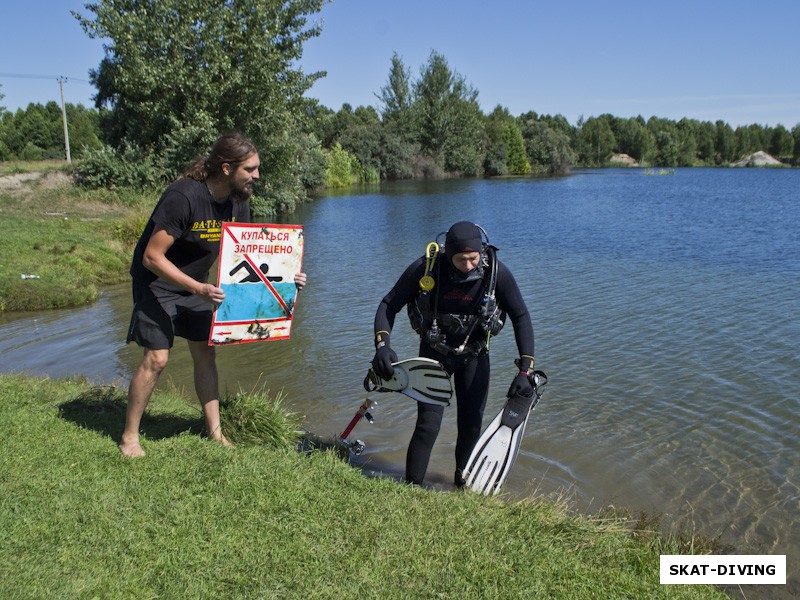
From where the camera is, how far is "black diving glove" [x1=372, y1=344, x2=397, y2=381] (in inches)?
188

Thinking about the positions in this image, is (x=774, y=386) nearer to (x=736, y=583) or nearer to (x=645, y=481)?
(x=645, y=481)

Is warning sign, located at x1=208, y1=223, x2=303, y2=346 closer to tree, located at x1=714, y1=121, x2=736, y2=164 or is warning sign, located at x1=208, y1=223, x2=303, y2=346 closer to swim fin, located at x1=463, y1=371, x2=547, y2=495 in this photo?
swim fin, located at x1=463, y1=371, x2=547, y2=495

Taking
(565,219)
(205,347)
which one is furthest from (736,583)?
(565,219)

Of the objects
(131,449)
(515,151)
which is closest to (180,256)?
(131,449)

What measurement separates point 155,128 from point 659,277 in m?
20.0

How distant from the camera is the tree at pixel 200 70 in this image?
81.8 ft

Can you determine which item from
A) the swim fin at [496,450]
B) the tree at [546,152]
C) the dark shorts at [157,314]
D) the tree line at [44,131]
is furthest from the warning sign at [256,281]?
the tree at [546,152]

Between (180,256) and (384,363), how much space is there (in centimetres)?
160

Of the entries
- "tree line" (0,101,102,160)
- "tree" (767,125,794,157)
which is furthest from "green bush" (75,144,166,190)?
"tree" (767,125,794,157)

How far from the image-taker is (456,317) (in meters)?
4.80

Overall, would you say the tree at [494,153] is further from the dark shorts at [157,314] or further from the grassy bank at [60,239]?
the dark shorts at [157,314]

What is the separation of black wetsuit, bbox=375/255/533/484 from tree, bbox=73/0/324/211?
22.2 meters

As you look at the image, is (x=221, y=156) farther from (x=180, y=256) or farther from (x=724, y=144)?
(x=724, y=144)

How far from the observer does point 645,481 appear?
20.3 feet
